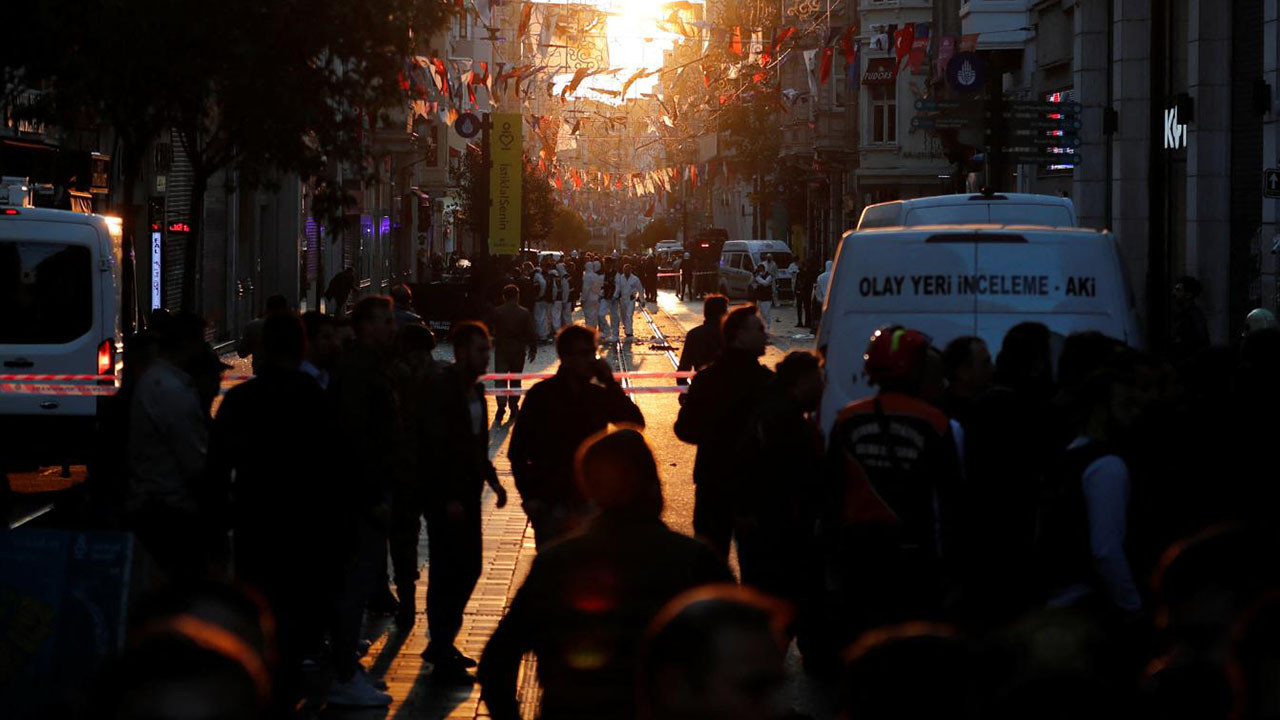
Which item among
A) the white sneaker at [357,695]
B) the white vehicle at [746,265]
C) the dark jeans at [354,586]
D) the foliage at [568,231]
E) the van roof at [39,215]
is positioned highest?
the foliage at [568,231]

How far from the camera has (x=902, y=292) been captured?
33.0ft

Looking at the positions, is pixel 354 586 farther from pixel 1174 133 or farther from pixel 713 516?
pixel 1174 133

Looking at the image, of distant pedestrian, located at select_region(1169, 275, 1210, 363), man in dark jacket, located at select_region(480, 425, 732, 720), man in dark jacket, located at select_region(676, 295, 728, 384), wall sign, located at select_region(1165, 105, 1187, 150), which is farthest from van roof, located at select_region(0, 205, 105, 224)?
wall sign, located at select_region(1165, 105, 1187, 150)

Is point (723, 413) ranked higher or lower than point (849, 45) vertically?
lower

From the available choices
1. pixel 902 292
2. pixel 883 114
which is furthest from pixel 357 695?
pixel 883 114

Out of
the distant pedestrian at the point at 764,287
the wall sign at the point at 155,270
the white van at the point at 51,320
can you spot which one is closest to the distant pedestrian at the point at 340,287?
the wall sign at the point at 155,270

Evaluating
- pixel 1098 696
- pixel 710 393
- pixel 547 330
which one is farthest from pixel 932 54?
pixel 1098 696

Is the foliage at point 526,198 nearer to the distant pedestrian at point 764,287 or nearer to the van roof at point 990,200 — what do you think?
the distant pedestrian at point 764,287

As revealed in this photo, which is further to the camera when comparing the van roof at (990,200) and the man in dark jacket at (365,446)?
the van roof at (990,200)

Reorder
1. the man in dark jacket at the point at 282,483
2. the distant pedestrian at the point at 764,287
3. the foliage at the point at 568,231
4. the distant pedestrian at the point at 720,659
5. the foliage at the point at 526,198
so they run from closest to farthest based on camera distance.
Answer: the distant pedestrian at the point at 720,659 < the man in dark jacket at the point at 282,483 < the distant pedestrian at the point at 764,287 < the foliage at the point at 526,198 < the foliage at the point at 568,231

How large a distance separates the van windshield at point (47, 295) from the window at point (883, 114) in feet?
162

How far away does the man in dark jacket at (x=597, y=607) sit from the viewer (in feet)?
14.7

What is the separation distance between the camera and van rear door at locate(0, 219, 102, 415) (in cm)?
1547

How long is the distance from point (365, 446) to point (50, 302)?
25.9 ft
